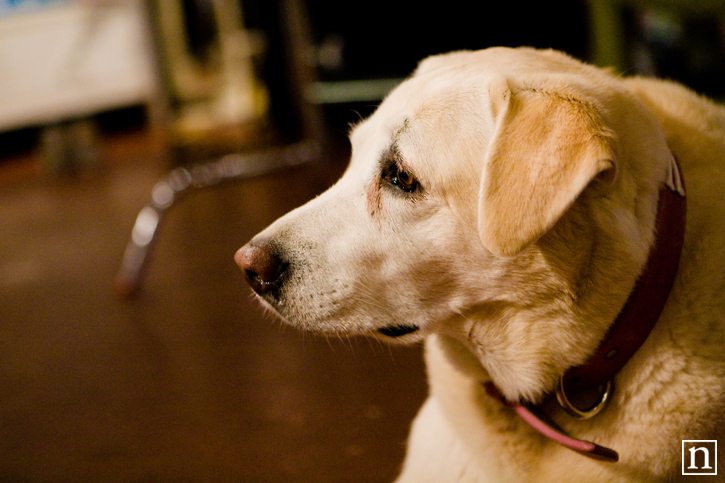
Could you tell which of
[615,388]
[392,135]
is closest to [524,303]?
[615,388]

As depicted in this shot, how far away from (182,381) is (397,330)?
1116 mm

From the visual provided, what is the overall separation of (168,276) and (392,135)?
2.05m

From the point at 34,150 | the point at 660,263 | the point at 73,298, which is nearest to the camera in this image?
the point at 660,263

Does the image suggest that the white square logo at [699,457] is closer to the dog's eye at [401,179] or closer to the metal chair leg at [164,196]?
the dog's eye at [401,179]

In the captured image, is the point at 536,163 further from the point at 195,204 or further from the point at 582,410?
the point at 195,204

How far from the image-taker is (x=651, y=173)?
1009 millimetres

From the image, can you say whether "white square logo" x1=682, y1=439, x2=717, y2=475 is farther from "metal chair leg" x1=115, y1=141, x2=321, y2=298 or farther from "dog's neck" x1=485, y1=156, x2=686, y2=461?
"metal chair leg" x1=115, y1=141, x2=321, y2=298

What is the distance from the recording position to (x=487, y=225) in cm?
94

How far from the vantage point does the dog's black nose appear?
1.10 metres

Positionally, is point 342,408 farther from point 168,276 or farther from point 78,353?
point 168,276

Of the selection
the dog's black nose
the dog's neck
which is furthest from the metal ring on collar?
the dog's black nose

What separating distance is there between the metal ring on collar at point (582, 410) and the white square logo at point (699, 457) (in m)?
0.14

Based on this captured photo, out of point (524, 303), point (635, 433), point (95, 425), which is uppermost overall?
point (524, 303)

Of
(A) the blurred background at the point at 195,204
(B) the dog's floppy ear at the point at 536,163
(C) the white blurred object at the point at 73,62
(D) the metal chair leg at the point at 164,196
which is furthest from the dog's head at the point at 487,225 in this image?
(C) the white blurred object at the point at 73,62
